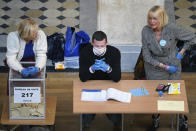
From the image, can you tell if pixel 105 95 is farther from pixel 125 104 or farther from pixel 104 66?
pixel 104 66

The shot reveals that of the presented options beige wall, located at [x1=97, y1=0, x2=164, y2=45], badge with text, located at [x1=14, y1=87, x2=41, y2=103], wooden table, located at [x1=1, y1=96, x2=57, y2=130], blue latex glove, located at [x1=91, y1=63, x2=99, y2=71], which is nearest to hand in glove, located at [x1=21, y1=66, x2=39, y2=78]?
badge with text, located at [x1=14, y1=87, x2=41, y2=103]

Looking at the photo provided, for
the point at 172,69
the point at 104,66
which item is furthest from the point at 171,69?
the point at 104,66

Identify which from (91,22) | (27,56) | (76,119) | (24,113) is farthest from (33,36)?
(91,22)

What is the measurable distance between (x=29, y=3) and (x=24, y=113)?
15.2 ft

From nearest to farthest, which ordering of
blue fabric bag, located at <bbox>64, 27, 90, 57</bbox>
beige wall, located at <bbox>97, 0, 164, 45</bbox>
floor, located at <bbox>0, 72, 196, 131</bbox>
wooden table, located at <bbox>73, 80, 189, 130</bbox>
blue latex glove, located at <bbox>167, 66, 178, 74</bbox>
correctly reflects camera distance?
wooden table, located at <bbox>73, 80, 189, 130</bbox> → blue latex glove, located at <bbox>167, 66, 178, 74</bbox> → floor, located at <bbox>0, 72, 196, 131</bbox> → beige wall, located at <bbox>97, 0, 164, 45</bbox> → blue fabric bag, located at <bbox>64, 27, 90, 57</bbox>

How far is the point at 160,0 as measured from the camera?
6793 mm

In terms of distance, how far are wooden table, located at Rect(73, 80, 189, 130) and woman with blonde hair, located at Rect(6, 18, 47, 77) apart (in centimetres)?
51

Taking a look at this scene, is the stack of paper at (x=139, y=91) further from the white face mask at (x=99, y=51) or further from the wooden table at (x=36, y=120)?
the wooden table at (x=36, y=120)

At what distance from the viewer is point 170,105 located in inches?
182

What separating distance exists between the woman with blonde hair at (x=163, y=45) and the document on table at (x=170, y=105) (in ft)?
2.22

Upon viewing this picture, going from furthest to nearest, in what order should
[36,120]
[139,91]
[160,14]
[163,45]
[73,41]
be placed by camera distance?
[73,41]
[163,45]
[160,14]
[139,91]
[36,120]

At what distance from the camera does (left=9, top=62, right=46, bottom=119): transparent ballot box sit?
4637 mm

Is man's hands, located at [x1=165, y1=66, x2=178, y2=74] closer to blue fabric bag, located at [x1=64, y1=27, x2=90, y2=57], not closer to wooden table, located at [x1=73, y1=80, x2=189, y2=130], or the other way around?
wooden table, located at [x1=73, y1=80, x2=189, y2=130]

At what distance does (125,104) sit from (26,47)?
1261 millimetres
